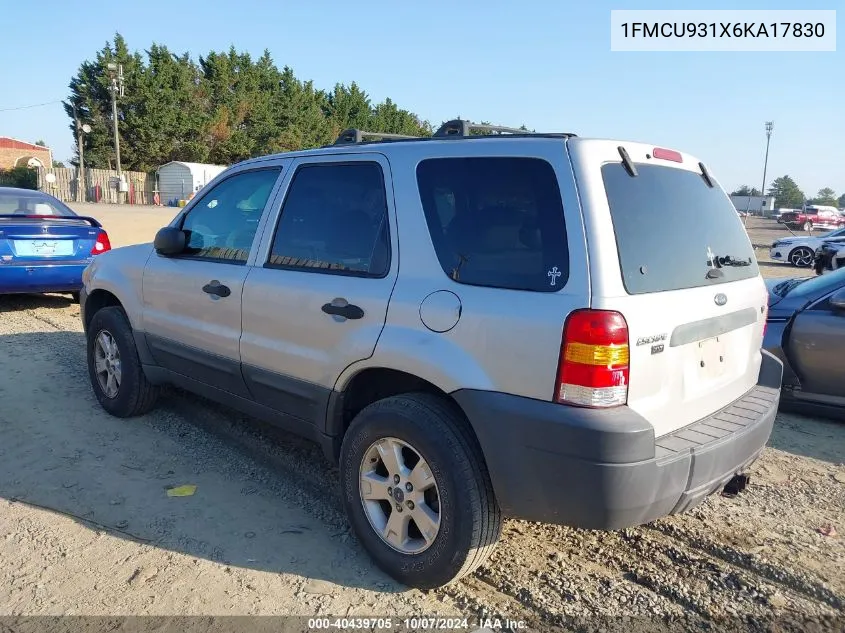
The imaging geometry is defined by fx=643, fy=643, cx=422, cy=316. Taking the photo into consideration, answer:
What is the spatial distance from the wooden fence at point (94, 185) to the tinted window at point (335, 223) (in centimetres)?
4688

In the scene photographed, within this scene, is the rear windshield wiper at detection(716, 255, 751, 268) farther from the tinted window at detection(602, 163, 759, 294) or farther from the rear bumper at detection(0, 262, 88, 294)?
the rear bumper at detection(0, 262, 88, 294)

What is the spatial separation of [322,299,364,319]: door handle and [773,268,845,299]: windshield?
4.16 m

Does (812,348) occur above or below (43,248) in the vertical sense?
below

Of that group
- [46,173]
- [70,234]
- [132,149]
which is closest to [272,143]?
[132,149]

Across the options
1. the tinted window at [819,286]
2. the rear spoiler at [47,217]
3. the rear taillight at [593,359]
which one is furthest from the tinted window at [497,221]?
the rear spoiler at [47,217]

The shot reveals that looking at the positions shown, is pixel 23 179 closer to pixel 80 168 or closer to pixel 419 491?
pixel 80 168

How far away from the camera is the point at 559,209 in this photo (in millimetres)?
2473

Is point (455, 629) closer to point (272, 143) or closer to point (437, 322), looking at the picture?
point (437, 322)

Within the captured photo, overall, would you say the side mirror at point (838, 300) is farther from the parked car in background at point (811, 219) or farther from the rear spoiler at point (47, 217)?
the parked car in background at point (811, 219)

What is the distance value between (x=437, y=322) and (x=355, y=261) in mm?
671

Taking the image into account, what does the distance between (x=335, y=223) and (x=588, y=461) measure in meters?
1.76

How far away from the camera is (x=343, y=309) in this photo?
304 cm

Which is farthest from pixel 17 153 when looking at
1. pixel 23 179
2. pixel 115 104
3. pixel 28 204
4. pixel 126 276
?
pixel 126 276

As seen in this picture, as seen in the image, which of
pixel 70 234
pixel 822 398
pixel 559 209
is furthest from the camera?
pixel 70 234
